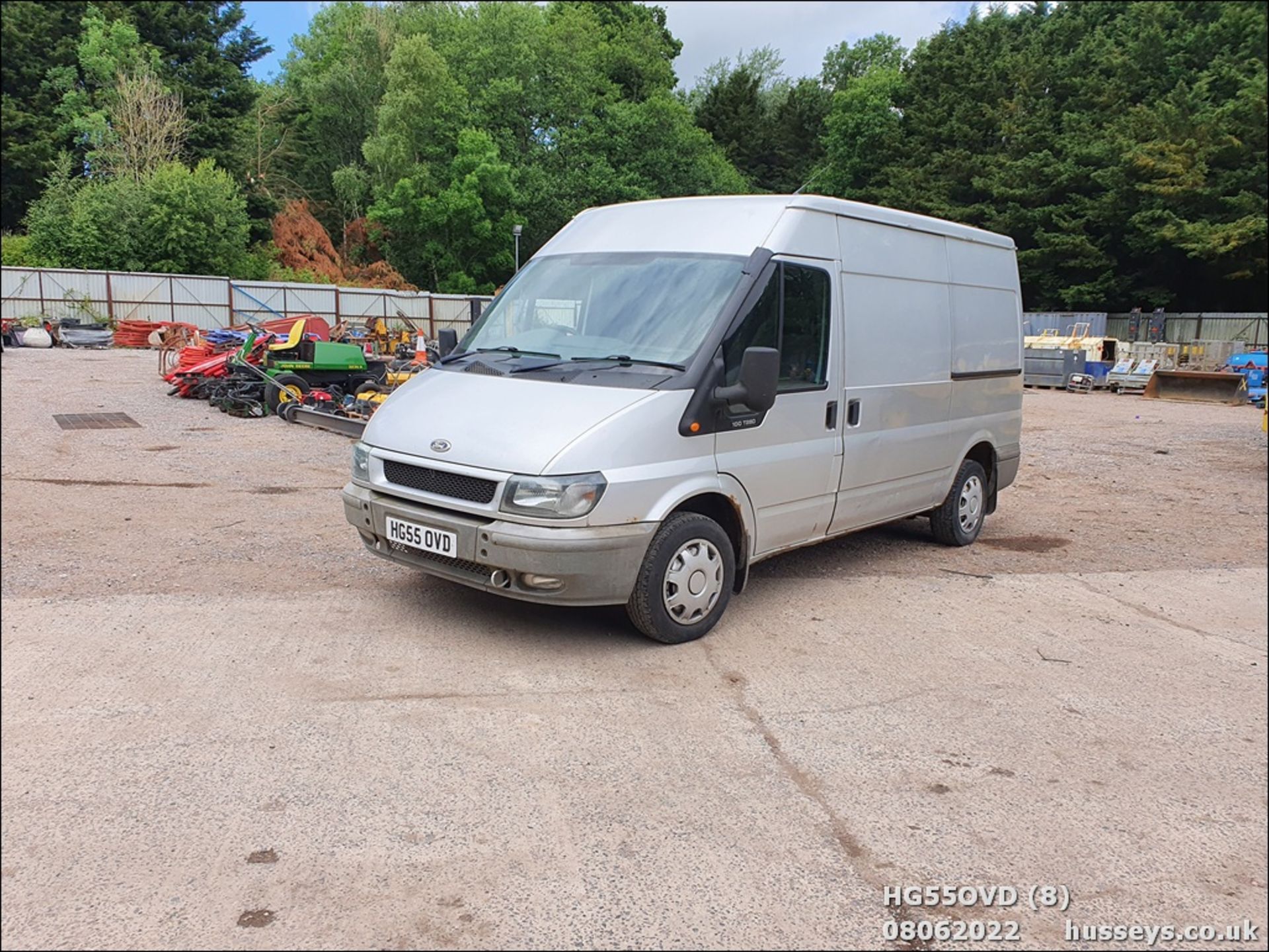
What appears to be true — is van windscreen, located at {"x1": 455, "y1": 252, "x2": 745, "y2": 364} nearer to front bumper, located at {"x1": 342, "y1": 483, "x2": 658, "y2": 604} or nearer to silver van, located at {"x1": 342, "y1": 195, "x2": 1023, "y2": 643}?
silver van, located at {"x1": 342, "y1": 195, "x2": 1023, "y2": 643}

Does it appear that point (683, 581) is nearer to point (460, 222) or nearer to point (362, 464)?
point (362, 464)

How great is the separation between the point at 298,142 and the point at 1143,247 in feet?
158

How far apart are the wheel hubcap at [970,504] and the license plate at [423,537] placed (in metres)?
4.68

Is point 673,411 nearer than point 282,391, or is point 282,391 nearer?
point 673,411

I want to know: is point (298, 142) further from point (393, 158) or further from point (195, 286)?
point (195, 286)

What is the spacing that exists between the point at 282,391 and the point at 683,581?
1139 centimetres

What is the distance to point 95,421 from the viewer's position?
13.4 metres

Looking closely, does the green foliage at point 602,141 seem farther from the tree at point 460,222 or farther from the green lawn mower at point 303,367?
the green lawn mower at point 303,367

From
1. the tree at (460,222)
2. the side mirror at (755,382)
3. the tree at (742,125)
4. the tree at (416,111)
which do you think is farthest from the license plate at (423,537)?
the tree at (742,125)

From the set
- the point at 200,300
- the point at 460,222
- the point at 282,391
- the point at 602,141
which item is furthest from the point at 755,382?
the point at 602,141

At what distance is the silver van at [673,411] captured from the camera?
4.72 meters

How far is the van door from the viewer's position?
530cm

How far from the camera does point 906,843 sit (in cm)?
325

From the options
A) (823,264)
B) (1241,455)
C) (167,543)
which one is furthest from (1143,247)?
(167,543)
